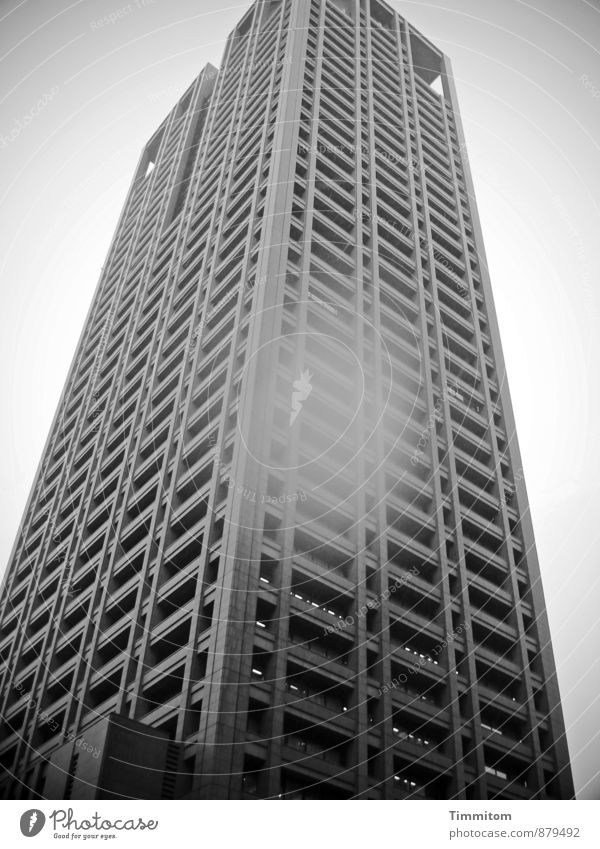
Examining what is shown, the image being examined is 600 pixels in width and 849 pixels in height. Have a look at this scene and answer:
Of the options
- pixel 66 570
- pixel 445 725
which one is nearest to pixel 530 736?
pixel 445 725

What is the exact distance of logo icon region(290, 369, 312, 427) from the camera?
4234 centimetres

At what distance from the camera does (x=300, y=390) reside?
4356 cm

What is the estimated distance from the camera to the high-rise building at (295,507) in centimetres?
3375
